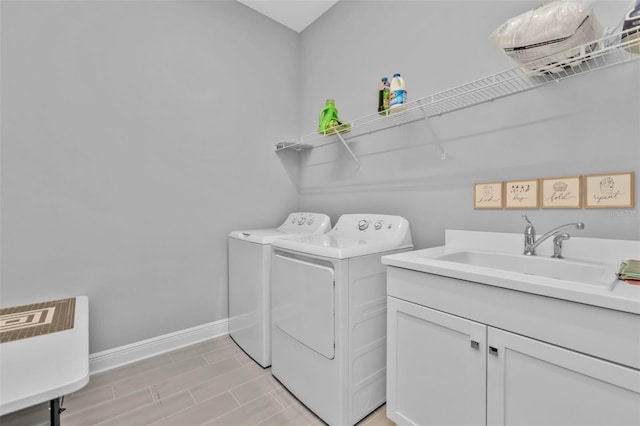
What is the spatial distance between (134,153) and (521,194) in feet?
7.77

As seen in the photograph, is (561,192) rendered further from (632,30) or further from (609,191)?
(632,30)

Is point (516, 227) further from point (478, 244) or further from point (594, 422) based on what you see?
point (594, 422)

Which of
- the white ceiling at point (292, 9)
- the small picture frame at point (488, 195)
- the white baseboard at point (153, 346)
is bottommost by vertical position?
the white baseboard at point (153, 346)

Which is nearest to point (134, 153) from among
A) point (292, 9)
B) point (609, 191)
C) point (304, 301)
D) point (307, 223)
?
point (307, 223)

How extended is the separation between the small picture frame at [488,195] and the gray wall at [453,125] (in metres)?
0.03

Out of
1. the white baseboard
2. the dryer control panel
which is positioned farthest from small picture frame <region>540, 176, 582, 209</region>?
the white baseboard

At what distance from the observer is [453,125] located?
5.33ft

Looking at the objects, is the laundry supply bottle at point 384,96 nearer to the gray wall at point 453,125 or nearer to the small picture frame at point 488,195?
the gray wall at point 453,125

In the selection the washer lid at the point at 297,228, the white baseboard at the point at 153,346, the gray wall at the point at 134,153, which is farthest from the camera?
the washer lid at the point at 297,228

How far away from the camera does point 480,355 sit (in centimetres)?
99

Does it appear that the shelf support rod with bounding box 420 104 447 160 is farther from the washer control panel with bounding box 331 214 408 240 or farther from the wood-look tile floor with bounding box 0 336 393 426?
the wood-look tile floor with bounding box 0 336 393 426

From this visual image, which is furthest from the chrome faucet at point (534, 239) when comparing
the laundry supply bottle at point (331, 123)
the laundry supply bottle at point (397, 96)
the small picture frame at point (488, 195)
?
the laundry supply bottle at point (331, 123)

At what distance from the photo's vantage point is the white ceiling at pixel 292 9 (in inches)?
94.4

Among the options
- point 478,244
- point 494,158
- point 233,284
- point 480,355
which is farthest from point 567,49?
point 233,284
